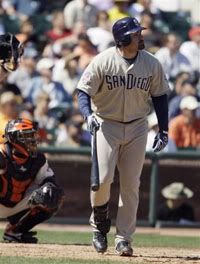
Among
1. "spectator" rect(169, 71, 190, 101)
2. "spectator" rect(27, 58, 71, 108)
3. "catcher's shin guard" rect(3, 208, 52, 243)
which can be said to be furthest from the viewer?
"spectator" rect(169, 71, 190, 101)

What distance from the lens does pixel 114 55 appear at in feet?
27.0

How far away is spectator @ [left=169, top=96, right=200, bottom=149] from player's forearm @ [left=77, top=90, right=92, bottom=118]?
6.04 m

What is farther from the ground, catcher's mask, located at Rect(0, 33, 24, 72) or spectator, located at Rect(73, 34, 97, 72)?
catcher's mask, located at Rect(0, 33, 24, 72)

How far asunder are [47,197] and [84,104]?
3.95ft

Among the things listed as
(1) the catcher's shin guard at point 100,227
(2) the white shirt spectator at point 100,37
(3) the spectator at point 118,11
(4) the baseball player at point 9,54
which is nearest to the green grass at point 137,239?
(1) the catcher's shin guard at point 100,227

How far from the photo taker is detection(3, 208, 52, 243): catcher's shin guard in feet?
30.2

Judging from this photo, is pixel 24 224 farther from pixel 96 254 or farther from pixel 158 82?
pixel 158 82

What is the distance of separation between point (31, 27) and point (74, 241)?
7.06 metres

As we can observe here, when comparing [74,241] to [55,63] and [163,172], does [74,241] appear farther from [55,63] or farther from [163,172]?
[55,63]

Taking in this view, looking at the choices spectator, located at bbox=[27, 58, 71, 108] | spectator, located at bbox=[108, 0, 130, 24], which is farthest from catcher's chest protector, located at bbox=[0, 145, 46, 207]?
spectator, located at bbox=[108, 0, 130, 24]

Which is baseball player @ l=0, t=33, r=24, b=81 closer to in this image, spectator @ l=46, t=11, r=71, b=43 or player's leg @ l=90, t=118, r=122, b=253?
player's leg @ l=90, t=118, r=122, b=253

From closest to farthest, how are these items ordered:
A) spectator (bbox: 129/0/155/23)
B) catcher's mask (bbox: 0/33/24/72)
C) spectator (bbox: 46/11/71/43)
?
catcher's mask (bbox: 0/33/24/72) → spectator (bbox: 46/11/71/43) → spectator (bbox: 129/0/155/23)

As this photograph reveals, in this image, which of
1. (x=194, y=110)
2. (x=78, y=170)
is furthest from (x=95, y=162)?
(x=194, y=110)

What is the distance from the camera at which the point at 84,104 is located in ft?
26.8
